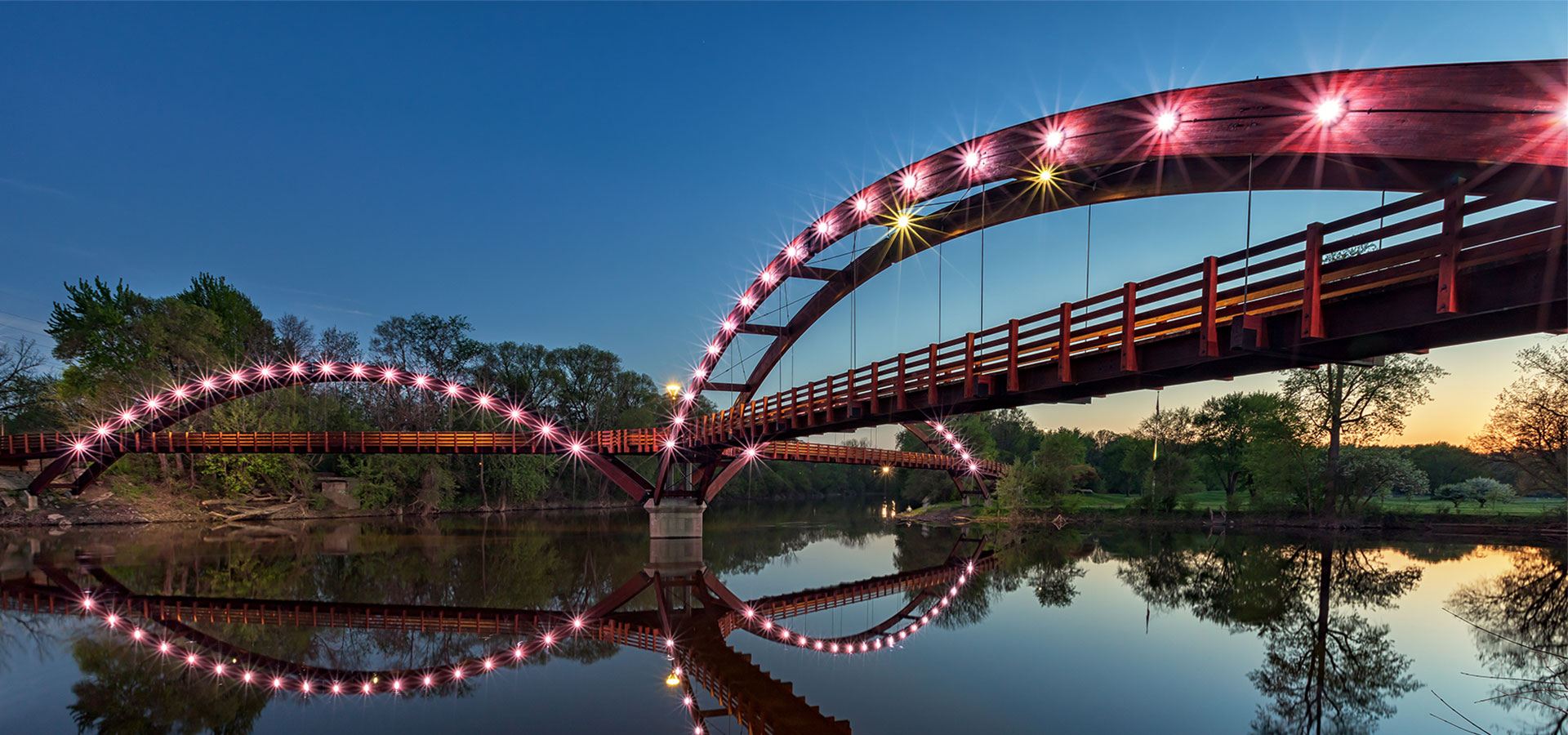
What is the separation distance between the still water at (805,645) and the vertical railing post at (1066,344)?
524 cm

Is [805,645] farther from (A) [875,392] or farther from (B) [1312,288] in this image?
(B) [1312,288]

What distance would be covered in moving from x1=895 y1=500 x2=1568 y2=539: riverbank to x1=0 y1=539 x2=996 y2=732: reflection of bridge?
21560mm

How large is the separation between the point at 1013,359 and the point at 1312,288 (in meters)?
5.52

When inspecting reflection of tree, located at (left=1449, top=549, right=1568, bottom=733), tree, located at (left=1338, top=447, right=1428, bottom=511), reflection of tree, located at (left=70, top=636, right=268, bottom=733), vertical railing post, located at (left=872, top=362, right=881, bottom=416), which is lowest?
reflection of tree, located at (left=70, top=636, right=268, bottom=733)

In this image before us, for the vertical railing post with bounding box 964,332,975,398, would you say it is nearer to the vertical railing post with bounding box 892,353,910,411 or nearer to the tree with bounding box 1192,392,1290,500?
the vertical railing post with bounding box 892,353,910,411

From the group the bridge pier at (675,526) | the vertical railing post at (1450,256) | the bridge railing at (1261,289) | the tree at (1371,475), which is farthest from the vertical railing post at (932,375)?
the tree at (1371,475)

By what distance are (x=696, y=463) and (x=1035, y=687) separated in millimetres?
26803

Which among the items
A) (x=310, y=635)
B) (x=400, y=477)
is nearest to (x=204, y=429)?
(x=400, y=477)

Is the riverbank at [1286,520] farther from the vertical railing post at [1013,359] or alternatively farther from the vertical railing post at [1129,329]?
the vertical railing post at [1129,329]

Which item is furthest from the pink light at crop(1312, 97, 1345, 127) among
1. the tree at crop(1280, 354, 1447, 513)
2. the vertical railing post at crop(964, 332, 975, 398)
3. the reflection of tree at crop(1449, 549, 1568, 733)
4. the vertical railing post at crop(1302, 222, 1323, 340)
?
the tree at crop(1280, 354, 1447, 513)

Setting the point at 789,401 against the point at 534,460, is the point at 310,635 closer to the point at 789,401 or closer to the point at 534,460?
the point at 789,401

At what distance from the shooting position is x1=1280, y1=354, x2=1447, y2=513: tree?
36.6 meters

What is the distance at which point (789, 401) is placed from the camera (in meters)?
25.4

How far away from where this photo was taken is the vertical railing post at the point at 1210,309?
10.2m
